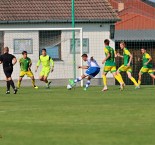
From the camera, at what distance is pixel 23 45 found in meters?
43.7

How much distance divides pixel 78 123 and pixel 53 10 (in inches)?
1190

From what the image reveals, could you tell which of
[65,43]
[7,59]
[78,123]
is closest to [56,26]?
[65,43]

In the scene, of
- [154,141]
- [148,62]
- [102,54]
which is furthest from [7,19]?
[154,141]

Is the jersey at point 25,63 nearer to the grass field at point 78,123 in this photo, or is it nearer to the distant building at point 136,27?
the distant building at point 136,27

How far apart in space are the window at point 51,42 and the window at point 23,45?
23.4 inches

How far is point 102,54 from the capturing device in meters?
44.8

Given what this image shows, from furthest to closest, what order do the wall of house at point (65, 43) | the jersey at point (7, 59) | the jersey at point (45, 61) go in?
1. the wall of house at point (65, 43)
2. the jersey at point (45, 61)
3. the jersey at point (7, 59)

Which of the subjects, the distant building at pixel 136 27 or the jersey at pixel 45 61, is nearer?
the jersey at pixel 45 61

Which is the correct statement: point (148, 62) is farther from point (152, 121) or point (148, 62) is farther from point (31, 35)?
point (152, 121)

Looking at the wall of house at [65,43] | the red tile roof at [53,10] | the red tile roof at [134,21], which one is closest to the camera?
the wall of house at [65,43]

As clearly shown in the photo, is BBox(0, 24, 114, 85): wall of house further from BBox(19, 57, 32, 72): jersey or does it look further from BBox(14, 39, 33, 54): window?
BBox(19, 57, 32, 72): jersey

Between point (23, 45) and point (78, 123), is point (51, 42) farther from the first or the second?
point (78, 123)

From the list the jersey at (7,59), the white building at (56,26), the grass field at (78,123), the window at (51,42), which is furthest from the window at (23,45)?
the grass field at (78,123)

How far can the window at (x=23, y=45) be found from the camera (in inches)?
1710
